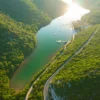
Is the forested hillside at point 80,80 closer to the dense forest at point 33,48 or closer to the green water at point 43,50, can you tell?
the dense forest at point 33,48

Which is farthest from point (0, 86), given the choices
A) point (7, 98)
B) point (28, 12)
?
point (28, 12)

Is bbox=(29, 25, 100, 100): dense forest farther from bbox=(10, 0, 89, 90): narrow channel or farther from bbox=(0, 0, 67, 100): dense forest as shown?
bbox=(0, 0, 67, 100): dense forest

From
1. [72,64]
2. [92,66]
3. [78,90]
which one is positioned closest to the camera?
[78,90]

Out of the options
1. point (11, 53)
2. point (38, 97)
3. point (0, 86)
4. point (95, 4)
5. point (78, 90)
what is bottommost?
point (78, 90)

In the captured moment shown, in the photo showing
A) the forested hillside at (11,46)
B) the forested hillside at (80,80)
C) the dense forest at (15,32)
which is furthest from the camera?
the dense forest at (15,32)

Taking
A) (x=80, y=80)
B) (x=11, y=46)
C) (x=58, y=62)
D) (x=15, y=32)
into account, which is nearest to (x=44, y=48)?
(x=15, y=32)

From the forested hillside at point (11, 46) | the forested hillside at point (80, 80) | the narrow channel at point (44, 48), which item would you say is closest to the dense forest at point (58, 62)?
the forested hillside at point (80, 80)

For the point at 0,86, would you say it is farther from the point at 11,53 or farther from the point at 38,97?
the point at 11,53

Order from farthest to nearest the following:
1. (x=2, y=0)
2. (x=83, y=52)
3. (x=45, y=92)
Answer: (x=2, y=0) < (x=83, y=52) < (x=45, y=92)
